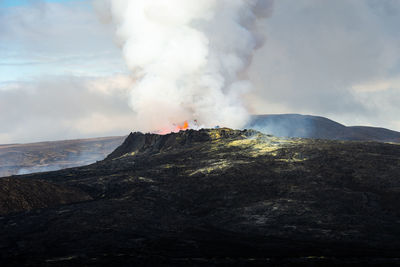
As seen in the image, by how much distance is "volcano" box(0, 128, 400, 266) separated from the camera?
19.8 m

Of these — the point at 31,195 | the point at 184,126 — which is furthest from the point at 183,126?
the point at 31,195

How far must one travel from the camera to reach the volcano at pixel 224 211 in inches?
780

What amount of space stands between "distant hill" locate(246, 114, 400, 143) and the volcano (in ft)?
219

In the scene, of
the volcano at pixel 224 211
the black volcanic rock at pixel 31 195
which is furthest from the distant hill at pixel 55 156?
the black volcanic rock at pixel 31 195

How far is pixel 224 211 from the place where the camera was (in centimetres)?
2909

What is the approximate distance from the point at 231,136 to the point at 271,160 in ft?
49.3

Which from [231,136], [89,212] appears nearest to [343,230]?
[89,212]

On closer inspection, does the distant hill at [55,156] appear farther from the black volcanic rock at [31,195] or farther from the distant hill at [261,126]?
the black volcanic rock at [31,195]

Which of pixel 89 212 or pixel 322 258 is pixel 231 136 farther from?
pixel 322 258

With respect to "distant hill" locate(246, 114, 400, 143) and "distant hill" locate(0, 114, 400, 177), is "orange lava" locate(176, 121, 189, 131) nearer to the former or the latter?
"distant hill" locate(0, 114, 400, 177)

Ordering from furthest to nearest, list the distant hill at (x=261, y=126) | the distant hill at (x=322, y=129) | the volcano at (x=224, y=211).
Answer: the distant hill at (x=261, y=126) → the distant hill at (x=322, y=129) → the volcano at (x=224, y=211)

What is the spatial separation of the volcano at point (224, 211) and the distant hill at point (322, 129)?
6673cm

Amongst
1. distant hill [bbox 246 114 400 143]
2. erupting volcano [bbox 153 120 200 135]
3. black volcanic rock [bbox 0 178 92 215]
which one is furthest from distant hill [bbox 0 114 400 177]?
black volcanic rock [bbox 0 178 92 215]

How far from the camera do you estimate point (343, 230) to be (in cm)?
2392
